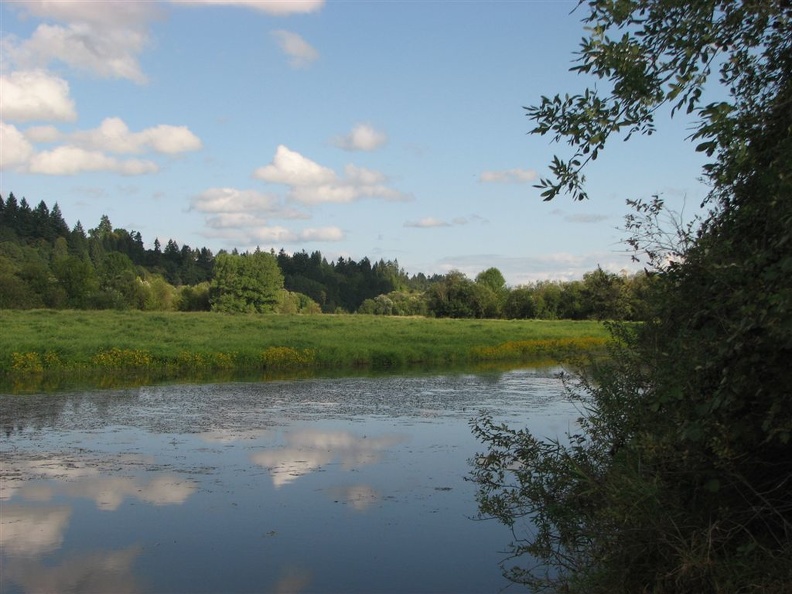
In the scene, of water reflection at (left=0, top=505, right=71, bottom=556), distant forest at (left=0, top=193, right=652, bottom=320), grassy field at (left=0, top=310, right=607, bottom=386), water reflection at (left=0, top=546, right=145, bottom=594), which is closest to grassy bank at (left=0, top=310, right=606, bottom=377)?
grassy field at (left=0, top=310, right=607, bottom=386)

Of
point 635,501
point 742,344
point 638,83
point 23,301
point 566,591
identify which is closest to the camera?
point 742,344

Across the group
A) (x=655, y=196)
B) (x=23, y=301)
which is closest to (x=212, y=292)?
(x=23, y=301)

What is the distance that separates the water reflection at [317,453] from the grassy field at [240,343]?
240 inches

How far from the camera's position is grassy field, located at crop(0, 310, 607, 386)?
23016mm

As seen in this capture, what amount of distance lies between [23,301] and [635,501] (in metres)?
54.4

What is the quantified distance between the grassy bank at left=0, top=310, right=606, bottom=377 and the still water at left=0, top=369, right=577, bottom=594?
669 centimetres

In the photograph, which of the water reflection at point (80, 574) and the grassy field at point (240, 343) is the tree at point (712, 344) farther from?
the grassy field at point (240, 343)

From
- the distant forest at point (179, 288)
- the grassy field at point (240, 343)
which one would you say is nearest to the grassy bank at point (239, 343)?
the grassy field at point (240, 343)

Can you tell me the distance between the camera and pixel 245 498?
8.81 m

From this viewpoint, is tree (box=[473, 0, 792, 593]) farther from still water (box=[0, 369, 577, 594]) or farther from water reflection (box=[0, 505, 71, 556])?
water reflection (box=[0, 505, 71, 556])

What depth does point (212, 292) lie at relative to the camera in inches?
2680

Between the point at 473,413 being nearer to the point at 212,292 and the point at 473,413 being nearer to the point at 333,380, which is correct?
the point at 333,380

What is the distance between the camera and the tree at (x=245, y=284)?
65250mm

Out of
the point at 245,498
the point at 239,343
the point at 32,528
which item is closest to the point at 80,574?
the point at 32,528
